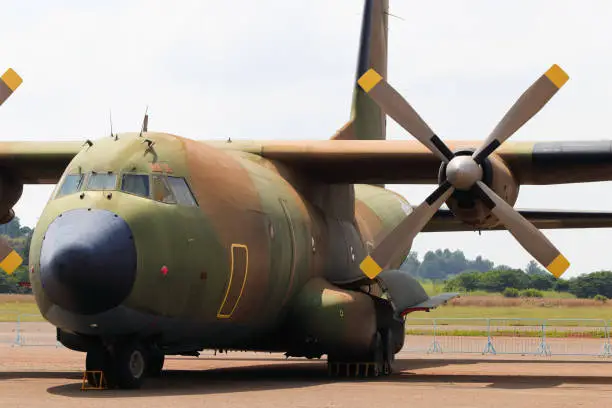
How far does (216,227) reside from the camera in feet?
53.5

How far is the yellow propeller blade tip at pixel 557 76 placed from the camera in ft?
61.2

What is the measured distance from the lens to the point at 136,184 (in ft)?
51.6

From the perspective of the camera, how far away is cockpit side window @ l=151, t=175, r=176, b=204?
51.6 feet

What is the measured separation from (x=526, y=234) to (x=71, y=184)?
7.67m

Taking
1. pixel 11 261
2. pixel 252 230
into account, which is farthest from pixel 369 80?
pixel 11 261

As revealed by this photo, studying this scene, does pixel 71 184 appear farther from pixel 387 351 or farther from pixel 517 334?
pixel 517 334

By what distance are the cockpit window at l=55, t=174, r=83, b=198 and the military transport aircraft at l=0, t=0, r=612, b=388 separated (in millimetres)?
31

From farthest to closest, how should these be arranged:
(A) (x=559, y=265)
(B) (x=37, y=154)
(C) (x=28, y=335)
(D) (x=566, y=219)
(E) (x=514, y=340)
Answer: (C) (x=28, y=335)
(E) (x=514, y=340)
(D) (x=566, y=219)
(B) (x=37, y=154)
(A) (x=559, y=265)

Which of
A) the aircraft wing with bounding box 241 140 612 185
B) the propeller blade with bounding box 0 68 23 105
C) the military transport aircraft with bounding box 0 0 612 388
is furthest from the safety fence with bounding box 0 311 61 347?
the aircraft wing with bounding box 241 140 612 185

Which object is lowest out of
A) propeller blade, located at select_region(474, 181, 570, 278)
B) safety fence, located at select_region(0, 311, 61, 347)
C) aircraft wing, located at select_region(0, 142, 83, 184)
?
safety fence, located at select_region(0, 311, 61, 347)

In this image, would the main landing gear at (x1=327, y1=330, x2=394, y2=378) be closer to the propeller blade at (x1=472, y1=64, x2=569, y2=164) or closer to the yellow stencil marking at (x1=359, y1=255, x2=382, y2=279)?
the yellow stencil marking at (x1=359, y1=255, x2=382, y2=279)

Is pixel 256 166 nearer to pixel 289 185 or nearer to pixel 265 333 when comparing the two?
pixel 289 185

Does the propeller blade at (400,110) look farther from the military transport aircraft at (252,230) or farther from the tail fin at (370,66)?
the tail fin at (370,66)

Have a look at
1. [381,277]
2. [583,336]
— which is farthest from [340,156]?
[583,336]
